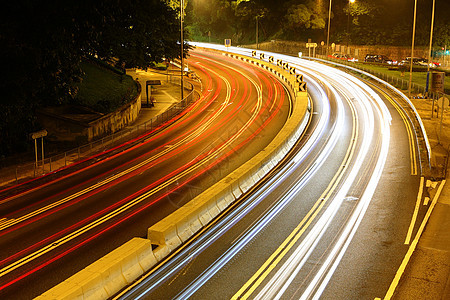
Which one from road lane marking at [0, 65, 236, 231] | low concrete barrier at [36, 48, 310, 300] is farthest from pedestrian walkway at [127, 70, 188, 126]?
low concrete barrier at [36, 48, 310, 300]

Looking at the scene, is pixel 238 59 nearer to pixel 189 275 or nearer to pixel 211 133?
pixel 211 133

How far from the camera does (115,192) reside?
22688 millimetres

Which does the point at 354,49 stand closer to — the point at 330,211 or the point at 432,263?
the point at 330,211

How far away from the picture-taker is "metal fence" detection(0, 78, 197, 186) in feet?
86.5

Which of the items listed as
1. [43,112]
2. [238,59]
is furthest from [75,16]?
[238,59]

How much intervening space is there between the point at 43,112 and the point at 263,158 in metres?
16.5

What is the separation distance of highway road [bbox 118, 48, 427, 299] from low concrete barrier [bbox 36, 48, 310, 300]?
375 millimetres

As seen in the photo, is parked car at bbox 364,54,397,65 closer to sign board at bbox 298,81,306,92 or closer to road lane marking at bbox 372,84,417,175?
road lane marking at bbox 372,84,417,175

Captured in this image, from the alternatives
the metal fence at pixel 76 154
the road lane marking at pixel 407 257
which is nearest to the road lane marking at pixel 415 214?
the road lane marking at pixel 407 257

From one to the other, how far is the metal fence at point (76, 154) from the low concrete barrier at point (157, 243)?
11.4m

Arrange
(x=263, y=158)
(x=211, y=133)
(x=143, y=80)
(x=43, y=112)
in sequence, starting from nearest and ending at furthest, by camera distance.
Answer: (x=263, y=158) → (x=43, y=112) → (x=211, y=133) → (x=143, y=80)

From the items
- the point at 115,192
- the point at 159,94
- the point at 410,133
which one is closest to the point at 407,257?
the point at 115,192

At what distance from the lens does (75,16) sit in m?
24.4

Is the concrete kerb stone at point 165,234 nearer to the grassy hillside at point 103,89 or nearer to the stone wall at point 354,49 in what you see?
the grassy hillside at point 103,89
